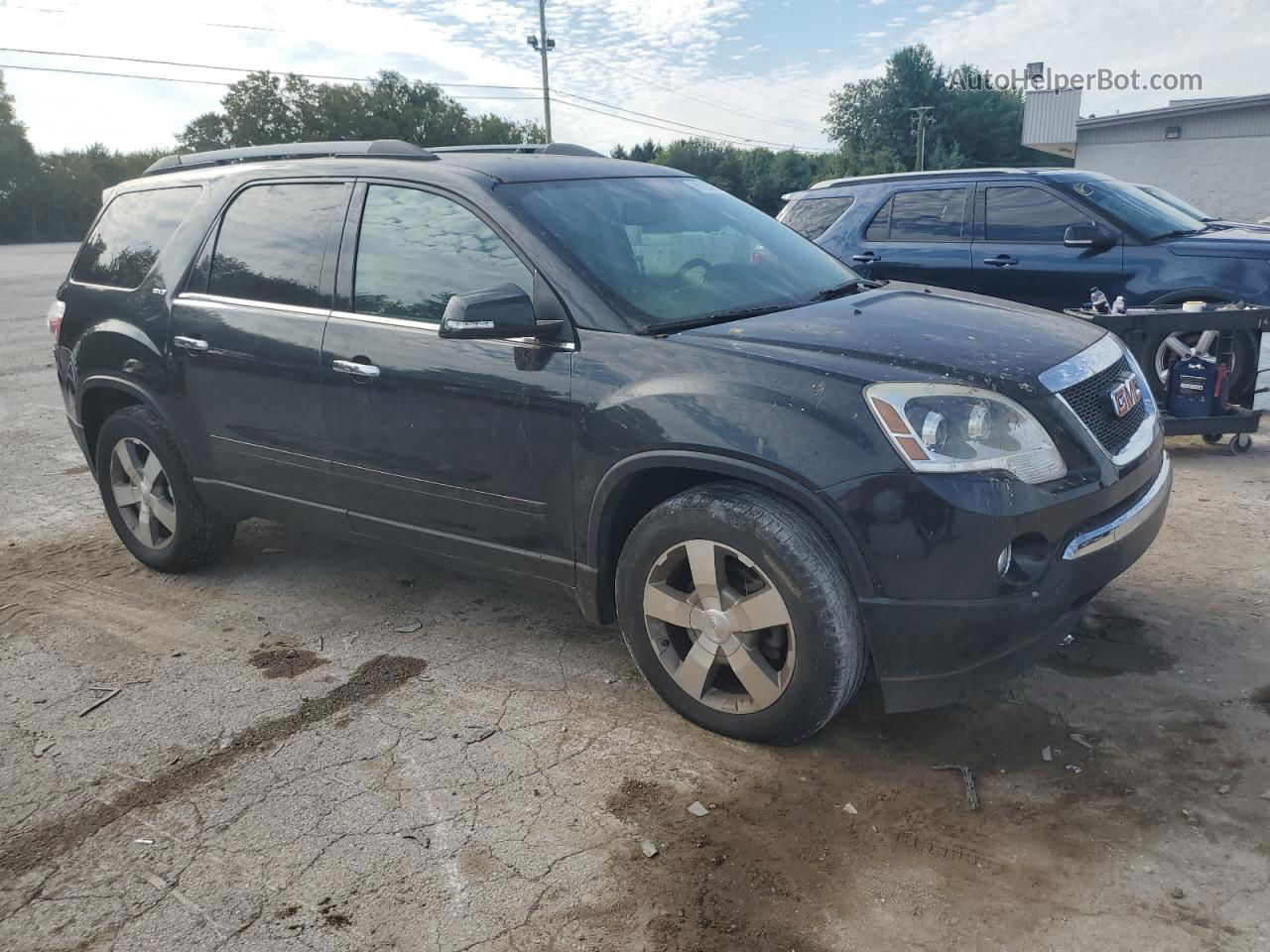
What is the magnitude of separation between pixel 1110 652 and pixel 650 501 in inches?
71.6

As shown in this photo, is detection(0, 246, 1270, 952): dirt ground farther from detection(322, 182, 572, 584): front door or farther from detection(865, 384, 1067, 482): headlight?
detection(865, 384, 1067, 482): headlight

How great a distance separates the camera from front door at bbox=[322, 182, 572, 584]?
11.0ft

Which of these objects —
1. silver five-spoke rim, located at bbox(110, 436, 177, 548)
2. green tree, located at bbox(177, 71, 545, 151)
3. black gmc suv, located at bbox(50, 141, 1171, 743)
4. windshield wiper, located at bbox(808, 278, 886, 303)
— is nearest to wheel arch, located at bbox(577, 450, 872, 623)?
black gmc suv, located at bbox(50, 141, 1171, 743)

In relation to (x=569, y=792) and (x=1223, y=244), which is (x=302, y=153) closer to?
(x=569, y=792)

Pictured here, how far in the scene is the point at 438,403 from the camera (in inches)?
139

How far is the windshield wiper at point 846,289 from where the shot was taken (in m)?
3.79

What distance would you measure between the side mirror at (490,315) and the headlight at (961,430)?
1126 mm

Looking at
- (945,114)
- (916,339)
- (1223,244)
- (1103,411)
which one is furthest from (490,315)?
(945,114)

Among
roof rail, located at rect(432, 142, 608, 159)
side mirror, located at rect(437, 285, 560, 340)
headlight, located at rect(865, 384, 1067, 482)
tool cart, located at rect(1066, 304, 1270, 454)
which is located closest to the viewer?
headlight, located at rect(865, 384, 1067, 482)

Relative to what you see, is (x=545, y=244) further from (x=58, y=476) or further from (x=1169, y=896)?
(x=58, y=476)

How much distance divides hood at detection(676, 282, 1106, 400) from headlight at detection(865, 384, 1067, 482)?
5cm

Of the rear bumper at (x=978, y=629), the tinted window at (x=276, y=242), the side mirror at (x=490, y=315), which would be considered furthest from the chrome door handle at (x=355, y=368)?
the rear bumper at (x=978, y=629)

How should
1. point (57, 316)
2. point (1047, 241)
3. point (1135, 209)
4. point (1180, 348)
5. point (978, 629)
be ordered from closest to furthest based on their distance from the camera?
point (978, 629), point (57, 316), point (1180, 348), point (1135, 209), point (1047, 241)

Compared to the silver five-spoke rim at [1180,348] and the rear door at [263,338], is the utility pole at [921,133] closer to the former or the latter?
the silver five-spoke rim at [1180,348]
